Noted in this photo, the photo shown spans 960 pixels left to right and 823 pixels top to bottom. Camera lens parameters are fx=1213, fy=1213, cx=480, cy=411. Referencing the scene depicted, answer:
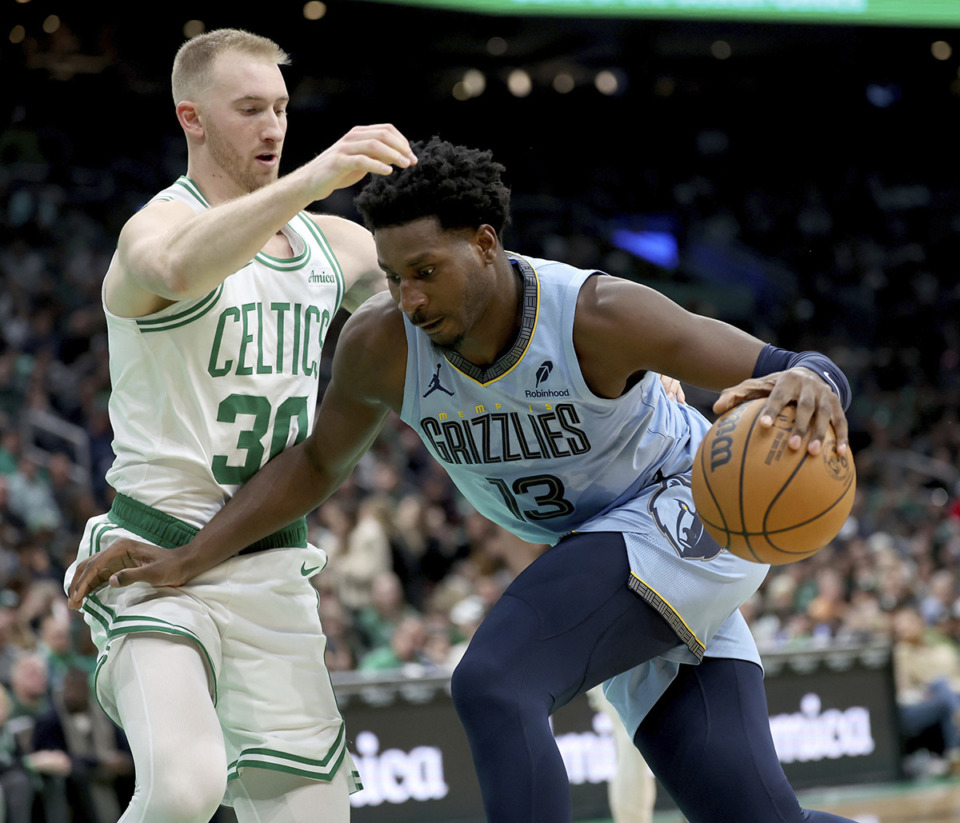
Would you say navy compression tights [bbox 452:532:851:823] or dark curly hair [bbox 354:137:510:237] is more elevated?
dark curly hair [bbox 354:137:510:237]

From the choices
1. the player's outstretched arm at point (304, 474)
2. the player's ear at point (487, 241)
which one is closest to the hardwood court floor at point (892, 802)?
the player's outstretched arm at point (304, 474)

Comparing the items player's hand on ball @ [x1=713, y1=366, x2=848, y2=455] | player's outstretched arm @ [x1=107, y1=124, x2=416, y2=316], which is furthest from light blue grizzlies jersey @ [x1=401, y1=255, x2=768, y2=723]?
player's outstretched arm @ [x1=107, y1=124, x2=416, y2=316]

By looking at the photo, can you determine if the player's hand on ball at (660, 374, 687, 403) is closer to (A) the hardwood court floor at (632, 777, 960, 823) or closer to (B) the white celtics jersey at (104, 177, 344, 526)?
(B) the white celtics jersey at (104, 177, 344, 526)

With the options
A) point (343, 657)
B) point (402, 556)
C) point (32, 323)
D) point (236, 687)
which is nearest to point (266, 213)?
point (236, 687)

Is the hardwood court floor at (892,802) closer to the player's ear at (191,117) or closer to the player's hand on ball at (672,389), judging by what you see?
the player's hand on ball at (672,389)

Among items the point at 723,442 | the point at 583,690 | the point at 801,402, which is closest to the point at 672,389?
the point at 723,442

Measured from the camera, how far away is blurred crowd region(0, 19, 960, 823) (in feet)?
27.2

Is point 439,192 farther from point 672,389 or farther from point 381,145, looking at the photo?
point 672,389

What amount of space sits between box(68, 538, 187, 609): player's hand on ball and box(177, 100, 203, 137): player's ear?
3.59 ft

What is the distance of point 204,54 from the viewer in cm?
321

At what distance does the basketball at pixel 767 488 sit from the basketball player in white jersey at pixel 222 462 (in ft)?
3.78

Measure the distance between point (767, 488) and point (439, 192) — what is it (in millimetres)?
964

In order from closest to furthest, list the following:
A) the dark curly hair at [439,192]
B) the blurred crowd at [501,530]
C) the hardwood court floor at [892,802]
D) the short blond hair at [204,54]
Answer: the dark curly hair at [439,192] → the short blond hair at [204,54] → the hardwood court floor at [892,802] → the blurred crowd at [501,530]

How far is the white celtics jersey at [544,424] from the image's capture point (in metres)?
2.85
